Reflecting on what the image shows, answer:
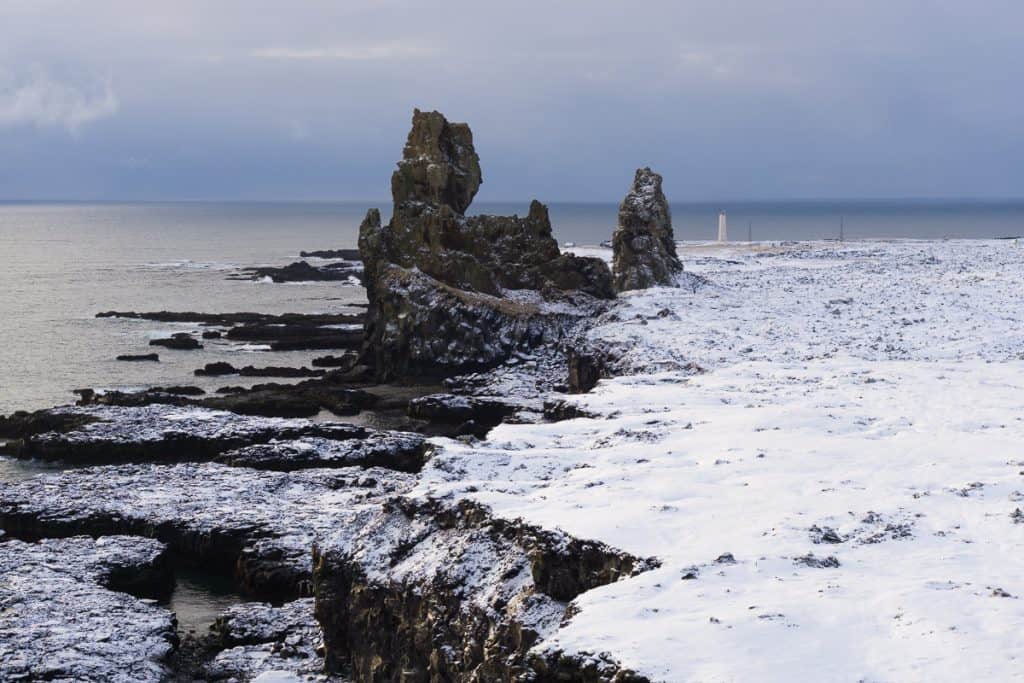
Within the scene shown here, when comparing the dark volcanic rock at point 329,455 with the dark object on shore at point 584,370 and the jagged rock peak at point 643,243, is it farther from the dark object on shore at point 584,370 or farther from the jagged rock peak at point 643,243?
the jagged rock peak at point 643,243

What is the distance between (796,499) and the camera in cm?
2078

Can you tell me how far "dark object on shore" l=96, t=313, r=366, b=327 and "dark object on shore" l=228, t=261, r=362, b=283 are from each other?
35.4 meters

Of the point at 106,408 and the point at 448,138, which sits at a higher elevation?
the point at 448,138

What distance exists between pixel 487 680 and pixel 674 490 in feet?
19.5

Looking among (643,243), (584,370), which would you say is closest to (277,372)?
(584,370)

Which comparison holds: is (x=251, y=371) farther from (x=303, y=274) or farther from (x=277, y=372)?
(x=303, y=274)

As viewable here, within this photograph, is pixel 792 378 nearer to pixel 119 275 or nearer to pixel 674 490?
pixel 674 490

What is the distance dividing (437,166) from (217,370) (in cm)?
1804

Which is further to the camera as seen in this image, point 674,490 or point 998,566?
point 674,490

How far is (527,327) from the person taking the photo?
64.2 m

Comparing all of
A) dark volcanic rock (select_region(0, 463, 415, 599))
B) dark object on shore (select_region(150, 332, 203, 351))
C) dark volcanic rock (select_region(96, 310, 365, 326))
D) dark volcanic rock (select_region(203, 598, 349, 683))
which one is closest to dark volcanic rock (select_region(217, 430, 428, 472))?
dark volcanic rock (select_region(0, 463, 415, 599))

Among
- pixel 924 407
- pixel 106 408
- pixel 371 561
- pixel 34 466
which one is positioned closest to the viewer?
pixel 371 561

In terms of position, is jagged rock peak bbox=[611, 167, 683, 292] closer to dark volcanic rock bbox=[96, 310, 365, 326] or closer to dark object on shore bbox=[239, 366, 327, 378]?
dark object on shore bbox=[239, 366, 327, 378]

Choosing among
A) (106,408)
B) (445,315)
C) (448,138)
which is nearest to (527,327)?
(445,315)
